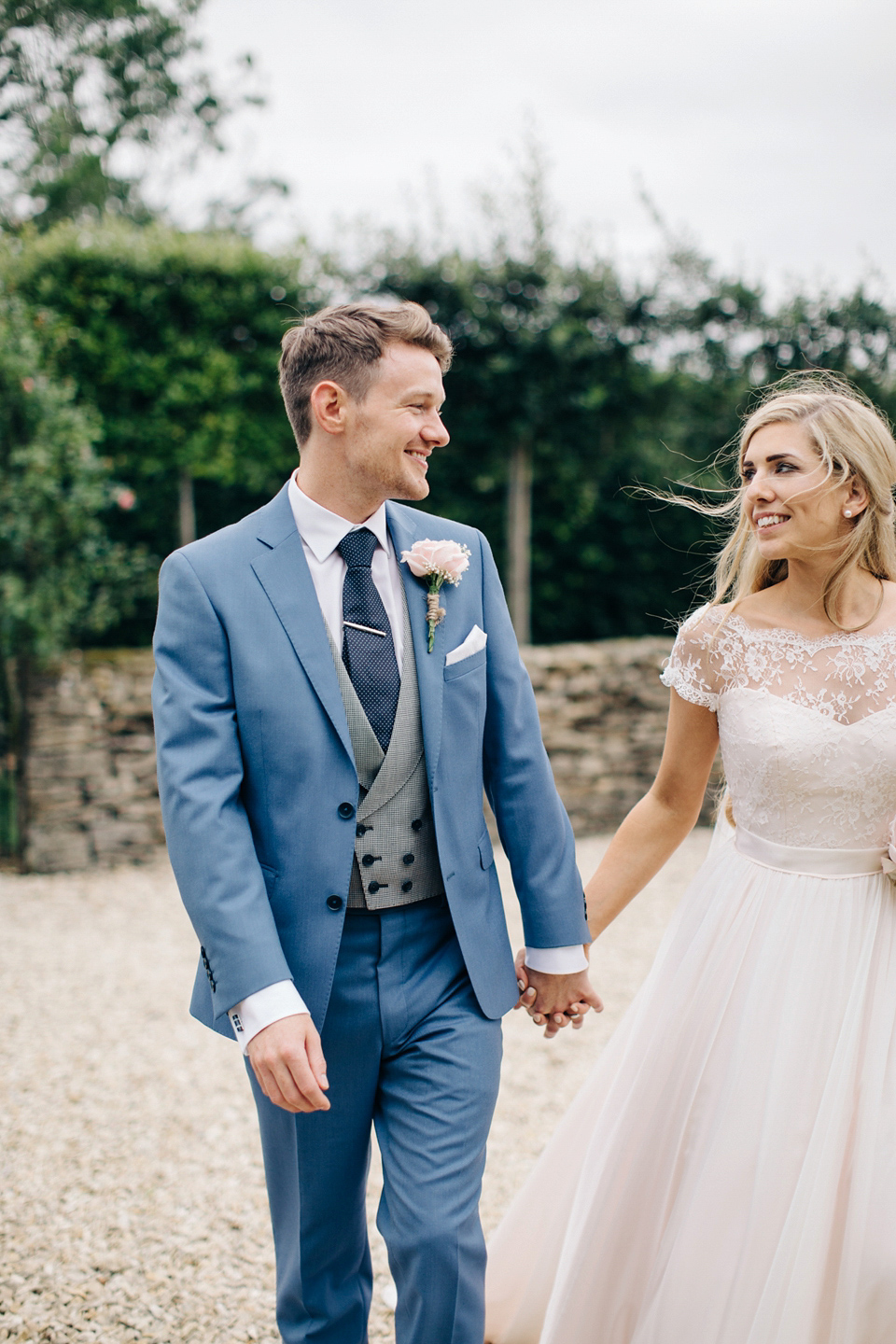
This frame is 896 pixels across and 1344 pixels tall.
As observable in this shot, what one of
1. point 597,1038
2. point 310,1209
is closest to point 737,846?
point 310,1209

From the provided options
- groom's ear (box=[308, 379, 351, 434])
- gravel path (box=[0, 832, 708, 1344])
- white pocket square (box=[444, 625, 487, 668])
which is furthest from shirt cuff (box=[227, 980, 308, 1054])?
gravel path (box=[0, 832, 708, 1344])

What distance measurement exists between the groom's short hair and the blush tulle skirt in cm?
129

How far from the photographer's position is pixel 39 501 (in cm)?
639

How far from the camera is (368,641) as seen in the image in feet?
6.21

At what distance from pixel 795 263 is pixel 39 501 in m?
6.27

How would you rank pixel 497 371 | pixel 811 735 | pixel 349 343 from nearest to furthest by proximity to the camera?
pixel 349 343 → pixel 811 735 → pixel 497 371

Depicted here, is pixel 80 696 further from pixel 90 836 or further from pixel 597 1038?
pixel 597 1038

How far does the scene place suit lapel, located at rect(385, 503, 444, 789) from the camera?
187 centimetres

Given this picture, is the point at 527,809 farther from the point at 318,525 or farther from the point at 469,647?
the point at 318,525

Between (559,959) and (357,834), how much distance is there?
539 millimetres

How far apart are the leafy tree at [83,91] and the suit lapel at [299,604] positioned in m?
14.8

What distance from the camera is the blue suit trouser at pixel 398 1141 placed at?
1.74 meters

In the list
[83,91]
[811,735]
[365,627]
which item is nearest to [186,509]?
[365,627]

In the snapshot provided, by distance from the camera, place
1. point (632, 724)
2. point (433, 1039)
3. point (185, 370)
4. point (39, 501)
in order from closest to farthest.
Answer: point (433, 1039), point (39, 501), point (185, 370), point (632, 724)
